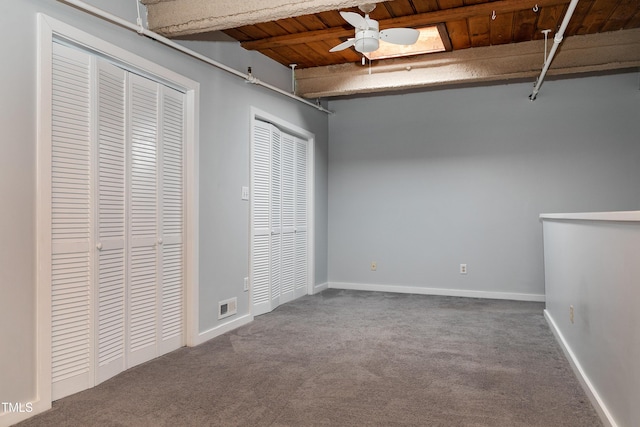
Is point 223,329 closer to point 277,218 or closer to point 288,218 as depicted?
point 277,218

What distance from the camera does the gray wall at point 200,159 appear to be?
2168mm

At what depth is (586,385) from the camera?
8.32ft

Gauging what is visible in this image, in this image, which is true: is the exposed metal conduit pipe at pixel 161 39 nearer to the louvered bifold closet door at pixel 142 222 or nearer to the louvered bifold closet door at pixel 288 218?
the louvered bifold closet door at pixel 142 222

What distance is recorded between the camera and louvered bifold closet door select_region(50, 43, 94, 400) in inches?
95.4

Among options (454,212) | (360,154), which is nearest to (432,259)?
(454,212)

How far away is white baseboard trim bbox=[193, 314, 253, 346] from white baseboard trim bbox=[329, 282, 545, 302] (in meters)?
2.09

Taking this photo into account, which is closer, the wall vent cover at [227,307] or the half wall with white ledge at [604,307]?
the half wall with white ledge at [604,307]

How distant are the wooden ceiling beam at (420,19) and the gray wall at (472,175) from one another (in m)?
1.96

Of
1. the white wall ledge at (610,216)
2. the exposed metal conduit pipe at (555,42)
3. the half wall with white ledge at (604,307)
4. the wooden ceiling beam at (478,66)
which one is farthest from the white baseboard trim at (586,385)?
the wooden ceiling beam at (478,66)

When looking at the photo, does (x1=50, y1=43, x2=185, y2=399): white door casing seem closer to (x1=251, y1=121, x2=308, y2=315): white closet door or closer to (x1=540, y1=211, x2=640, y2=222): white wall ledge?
(x1=251, y1=121, x2=308, y2=315): white closet door

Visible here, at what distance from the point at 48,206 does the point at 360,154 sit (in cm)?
424

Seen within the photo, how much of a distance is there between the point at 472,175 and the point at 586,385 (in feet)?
10.9

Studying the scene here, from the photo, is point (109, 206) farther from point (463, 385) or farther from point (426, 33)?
point (426, 33)

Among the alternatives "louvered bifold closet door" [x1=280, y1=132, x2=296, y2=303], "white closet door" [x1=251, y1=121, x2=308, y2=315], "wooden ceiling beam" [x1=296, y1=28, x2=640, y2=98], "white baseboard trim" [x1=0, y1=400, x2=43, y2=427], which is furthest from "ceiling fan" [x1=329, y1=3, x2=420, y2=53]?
"white baseboard trim" [x1=0, y1=400, x2=43, y2=427]
